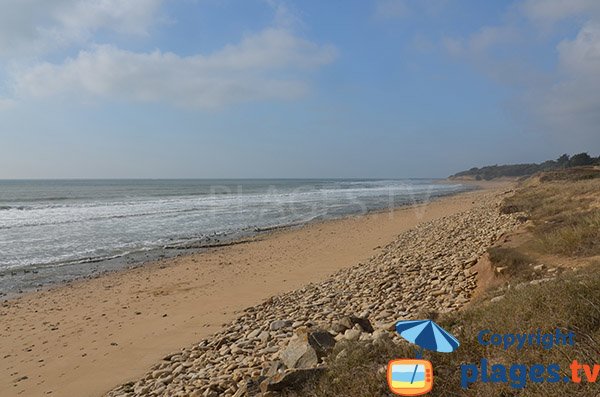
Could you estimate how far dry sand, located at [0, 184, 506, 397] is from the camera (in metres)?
6.13

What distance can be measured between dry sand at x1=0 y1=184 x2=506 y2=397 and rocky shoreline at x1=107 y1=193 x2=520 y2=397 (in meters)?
0.73

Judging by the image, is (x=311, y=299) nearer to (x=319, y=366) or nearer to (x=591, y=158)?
(x=319, y=366)

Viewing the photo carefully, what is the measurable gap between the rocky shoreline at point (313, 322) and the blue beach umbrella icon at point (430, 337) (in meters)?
0.63

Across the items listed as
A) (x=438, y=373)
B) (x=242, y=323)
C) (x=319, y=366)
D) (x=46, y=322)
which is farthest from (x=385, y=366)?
(x=46, y=322)

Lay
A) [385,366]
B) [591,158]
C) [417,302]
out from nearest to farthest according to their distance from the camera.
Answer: [385,366] < [417,302] < [591,158]

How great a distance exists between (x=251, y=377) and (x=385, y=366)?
1.75 metres

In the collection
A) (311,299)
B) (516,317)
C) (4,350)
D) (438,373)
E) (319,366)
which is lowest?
(4,350)

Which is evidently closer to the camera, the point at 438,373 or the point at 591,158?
the point at 438,373

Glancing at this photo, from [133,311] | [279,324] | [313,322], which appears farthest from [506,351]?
[133,311]

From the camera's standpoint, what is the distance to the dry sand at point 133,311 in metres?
6.13

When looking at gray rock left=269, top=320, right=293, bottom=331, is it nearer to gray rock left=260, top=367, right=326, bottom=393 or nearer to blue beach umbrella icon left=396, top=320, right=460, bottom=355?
gray rock left=260, top=367, right=326, bottom=393

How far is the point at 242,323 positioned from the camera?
287 inches

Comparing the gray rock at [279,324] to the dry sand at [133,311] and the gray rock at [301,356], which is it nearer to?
the dry sand at [133,311]

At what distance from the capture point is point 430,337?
351 centimetres
